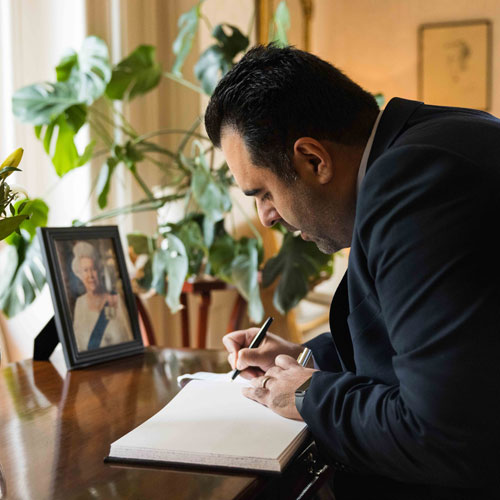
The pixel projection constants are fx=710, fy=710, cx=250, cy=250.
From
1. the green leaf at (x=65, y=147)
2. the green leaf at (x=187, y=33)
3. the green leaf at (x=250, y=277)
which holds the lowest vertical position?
the green leaf at (x=250, y=277)

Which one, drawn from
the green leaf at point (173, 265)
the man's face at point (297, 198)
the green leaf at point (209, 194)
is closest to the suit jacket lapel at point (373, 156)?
the man's face at point (297, 198)

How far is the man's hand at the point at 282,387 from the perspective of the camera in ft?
3.86

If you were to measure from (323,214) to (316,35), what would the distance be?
5.05 meters

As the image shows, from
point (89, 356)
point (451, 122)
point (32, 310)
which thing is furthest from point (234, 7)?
point (451, 122)

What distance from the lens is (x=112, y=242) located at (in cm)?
180

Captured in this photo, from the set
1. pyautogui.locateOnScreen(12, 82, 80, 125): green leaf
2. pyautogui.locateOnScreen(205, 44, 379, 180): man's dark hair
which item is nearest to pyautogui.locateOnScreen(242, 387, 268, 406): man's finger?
pyautogui.locateOnScreen(205, 44, 379, 180): man's dark hair

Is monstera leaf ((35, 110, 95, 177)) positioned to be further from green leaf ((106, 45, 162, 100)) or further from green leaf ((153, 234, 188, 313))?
green leaf ((153, 234, 188, 313))

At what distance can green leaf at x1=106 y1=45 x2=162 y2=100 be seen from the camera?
3.10 m

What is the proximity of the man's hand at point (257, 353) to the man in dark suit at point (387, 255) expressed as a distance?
0.15 m

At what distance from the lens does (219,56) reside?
117 inches

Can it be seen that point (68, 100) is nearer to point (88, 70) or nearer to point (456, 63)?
point (88, 70)

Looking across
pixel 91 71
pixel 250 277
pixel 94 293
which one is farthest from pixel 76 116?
pixel 94 293

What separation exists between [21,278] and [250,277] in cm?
84

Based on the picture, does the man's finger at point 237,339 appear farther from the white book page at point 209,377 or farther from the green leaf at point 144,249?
the green leaf at point 144,249
